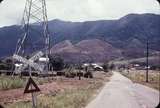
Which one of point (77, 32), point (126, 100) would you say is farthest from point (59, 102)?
point (77, 32)

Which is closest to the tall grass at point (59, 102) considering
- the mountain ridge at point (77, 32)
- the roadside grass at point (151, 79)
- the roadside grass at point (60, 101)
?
the roadside grass at point (60, 101)

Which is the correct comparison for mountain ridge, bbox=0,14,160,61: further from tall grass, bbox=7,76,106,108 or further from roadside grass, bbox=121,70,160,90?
roadside grass, bbox=121,70,160,90

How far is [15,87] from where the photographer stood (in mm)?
35156

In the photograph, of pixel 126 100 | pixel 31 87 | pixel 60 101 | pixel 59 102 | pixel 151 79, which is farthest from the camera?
pixel 151 79

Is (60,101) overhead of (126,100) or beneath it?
overhead

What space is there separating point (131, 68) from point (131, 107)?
4679 inches

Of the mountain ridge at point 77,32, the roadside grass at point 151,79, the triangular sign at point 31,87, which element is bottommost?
the roadside grass at point 151,79

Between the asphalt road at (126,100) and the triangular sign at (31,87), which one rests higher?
the triangular sign at (31,87)

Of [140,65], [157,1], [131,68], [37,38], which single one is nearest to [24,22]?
[37,38]

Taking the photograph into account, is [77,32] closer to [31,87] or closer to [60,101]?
[60,101]

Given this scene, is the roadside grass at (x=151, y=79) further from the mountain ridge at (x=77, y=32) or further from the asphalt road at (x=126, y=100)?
the mountain ridge at (x=77, y=32)

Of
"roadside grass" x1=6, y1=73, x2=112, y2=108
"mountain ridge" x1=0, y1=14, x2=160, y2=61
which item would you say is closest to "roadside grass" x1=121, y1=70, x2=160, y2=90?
"mountain ridge" x1=0, y1=14, x2=160, y2=61

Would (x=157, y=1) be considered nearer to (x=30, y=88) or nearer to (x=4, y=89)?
(x=30, y=88)

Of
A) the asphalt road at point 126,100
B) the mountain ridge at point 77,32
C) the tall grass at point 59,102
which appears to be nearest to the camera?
the mountain ridge at point 77,32
